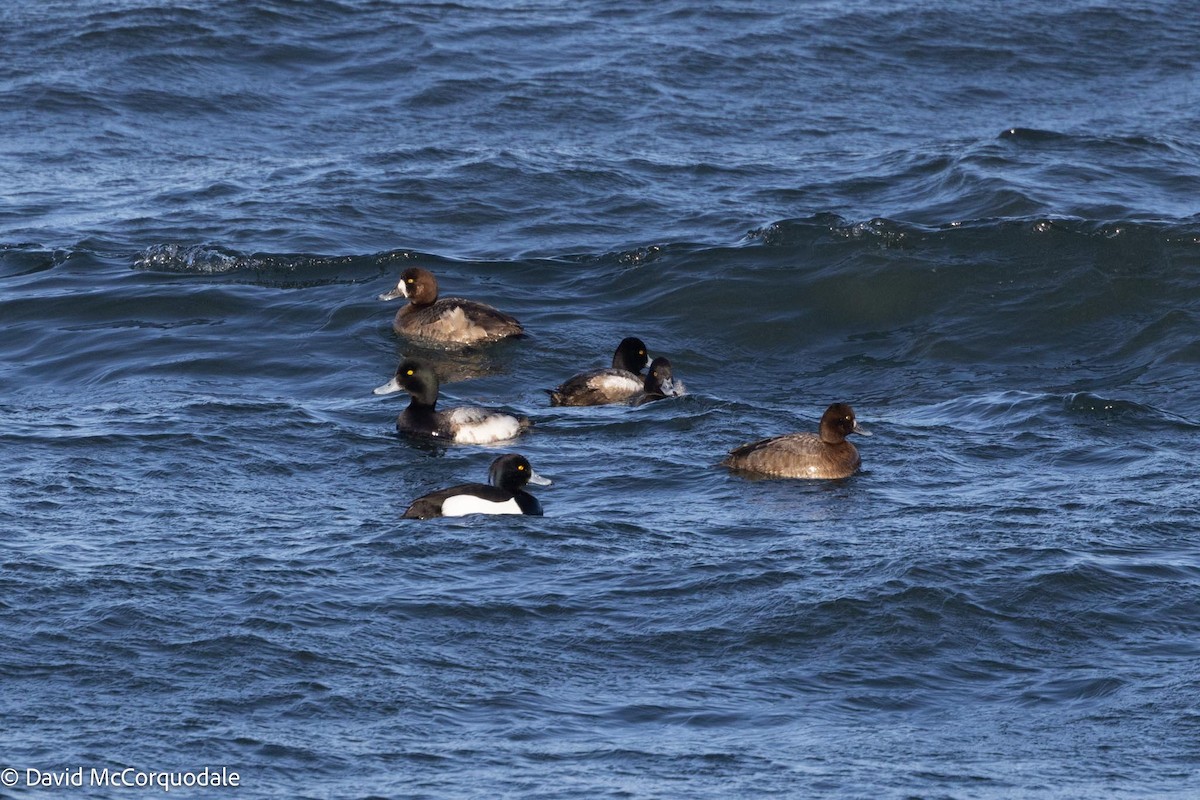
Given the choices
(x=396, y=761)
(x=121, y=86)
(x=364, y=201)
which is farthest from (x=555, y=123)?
(x=396, y=761)

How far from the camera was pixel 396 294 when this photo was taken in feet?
52.6

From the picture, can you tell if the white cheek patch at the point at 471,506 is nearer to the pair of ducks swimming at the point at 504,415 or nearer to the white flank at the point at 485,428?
the pair of ducks swimming at the point at 504,415

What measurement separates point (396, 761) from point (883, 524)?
401 cm

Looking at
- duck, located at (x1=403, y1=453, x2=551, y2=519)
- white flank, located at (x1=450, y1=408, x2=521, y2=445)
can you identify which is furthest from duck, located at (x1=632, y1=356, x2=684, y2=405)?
duck, located at (x1=403, y1=453, x2=551, y2=519)

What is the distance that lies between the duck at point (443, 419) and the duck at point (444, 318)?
1.83 m

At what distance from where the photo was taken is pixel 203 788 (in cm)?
757

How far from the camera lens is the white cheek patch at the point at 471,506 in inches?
432

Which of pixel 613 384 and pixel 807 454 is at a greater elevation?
pixel 613 384

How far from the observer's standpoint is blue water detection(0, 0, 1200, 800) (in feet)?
27.4

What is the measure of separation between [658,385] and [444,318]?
8.36 feet

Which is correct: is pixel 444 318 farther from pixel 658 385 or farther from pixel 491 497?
pixel 491 497

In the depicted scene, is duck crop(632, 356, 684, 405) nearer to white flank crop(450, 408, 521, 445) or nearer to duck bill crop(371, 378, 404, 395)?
white flank crop(450, 408, 521, 445)

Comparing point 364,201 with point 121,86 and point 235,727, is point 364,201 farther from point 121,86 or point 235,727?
point 235,727

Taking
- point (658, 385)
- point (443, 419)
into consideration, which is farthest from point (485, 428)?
point (658, 385)
